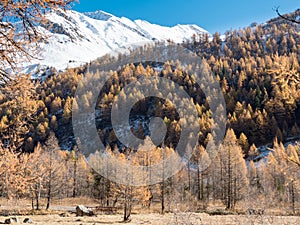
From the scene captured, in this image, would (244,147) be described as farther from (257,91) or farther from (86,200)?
(86,200)

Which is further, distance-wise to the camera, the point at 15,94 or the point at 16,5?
the point at 15,94

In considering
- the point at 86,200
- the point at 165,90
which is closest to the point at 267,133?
the point at 165,90

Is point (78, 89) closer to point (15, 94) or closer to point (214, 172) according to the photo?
point (214, 172)

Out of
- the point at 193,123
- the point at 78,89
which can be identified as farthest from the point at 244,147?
the point at 78,89

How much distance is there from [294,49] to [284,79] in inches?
6529

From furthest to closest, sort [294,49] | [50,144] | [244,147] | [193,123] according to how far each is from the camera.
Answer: [294,49] < [193,123] < [244,147] < [50,144]

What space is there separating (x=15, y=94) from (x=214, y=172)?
53149 millimetres

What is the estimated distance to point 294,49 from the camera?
15038cm

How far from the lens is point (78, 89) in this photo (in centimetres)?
14125

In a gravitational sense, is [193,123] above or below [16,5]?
above

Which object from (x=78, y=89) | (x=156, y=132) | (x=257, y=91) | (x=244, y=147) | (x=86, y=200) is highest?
(x=78, y=89)

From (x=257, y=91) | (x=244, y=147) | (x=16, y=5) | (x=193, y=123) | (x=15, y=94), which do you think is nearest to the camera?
(x=16, y=5)

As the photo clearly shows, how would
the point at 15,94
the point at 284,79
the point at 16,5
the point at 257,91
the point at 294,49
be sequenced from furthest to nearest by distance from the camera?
the point at 294,49 < the point at 257,91 < the point at 15,94 < the point at 284,79 < the point at 16,5

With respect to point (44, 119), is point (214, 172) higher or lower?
lower
